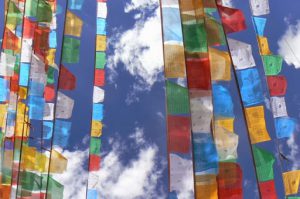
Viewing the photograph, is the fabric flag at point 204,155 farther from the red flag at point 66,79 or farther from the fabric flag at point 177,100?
the red flag at point 66,79

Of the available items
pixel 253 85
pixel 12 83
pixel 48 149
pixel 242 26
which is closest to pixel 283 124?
pixel 253 85

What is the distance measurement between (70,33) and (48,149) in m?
3.13

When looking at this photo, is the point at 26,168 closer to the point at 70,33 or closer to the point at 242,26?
the point at 70,33

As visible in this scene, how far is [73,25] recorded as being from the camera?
1367 centimetres

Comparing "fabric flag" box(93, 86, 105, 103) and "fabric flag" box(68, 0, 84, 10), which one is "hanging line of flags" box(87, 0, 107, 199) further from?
"fabric flag" box(68, 0, 84, 10)

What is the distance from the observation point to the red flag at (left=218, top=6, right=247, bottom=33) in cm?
1168

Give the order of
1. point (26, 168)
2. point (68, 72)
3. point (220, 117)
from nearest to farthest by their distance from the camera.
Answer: point (220, 117), point (68, 72), point (26, 168)

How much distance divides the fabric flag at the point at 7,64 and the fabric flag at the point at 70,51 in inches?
89.2

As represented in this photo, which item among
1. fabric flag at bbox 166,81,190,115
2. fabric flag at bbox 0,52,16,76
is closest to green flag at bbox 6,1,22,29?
fabric flag at bbox 0,52,16,76

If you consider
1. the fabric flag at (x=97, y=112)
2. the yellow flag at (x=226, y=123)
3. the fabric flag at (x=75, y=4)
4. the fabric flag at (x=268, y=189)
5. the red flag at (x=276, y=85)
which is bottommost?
the fabric flag at (x=268, y=189)

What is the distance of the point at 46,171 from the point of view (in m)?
14.7

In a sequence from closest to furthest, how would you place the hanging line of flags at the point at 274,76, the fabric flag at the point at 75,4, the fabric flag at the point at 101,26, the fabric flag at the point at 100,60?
the hanging line of flags at the point at 274,76, the fabric flag at the point at 75,4, the fabric flag at the point at 100,60, the fabric flag at the point at 101,26

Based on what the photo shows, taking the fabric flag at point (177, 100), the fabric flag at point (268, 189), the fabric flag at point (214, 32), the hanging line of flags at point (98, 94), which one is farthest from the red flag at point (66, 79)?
the fabric flag at point (268, 189)

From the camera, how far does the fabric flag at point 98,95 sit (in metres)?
14.3
